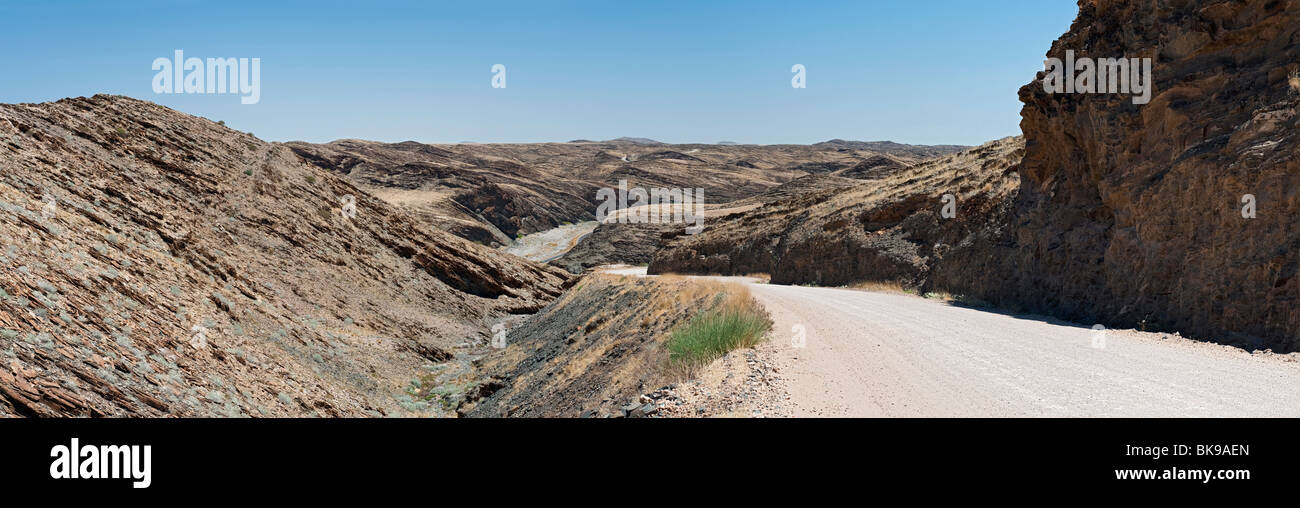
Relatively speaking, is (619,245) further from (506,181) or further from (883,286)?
(506,181)

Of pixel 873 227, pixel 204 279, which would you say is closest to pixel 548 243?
pixel 873 227

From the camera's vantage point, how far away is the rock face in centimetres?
1111

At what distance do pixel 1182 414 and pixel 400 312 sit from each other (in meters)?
19.2

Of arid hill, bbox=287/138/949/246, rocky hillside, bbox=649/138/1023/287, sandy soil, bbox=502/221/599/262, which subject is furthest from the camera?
arid hill, bbox=287/138/949/246

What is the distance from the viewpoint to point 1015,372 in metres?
8.49

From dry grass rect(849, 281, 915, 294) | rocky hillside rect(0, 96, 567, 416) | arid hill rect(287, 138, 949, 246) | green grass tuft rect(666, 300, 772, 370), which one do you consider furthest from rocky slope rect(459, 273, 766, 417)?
arid hill rect(287, 138, 949, 246)

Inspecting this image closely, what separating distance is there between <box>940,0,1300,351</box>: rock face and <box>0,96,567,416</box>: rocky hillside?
44.2 feet

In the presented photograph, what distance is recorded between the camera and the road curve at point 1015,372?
6852 millimetres

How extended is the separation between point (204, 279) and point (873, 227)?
22227 mm

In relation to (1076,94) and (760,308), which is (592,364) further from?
(1076,94)

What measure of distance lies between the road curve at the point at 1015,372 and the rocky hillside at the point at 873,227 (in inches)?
470

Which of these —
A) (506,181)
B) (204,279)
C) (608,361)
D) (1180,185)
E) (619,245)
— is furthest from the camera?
(506,181)

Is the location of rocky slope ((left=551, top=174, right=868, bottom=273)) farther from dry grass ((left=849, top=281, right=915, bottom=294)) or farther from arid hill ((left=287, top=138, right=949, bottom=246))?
dry grass ((left=849, top=281, right=915, bottom=294))
